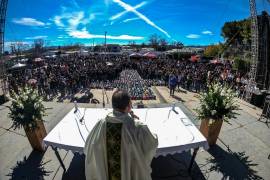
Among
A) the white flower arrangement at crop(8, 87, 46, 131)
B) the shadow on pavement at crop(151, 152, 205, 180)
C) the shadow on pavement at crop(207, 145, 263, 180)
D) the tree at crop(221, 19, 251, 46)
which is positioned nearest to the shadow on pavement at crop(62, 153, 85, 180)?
the white flower arrangement at crop(8, 87, 46, 131)

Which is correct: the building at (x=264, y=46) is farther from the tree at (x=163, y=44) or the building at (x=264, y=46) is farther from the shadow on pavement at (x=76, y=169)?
the tree at (x=163, y=44)

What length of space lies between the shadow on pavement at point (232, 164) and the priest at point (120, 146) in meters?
2.57

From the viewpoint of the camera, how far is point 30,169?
4.60m

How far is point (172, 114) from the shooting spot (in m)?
5.11

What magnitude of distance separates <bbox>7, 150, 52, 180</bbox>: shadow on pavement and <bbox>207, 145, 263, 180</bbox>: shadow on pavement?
12.1 ft

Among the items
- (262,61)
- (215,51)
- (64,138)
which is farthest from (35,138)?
(215,51)

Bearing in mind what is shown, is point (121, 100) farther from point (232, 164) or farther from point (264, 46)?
point (264, 46)

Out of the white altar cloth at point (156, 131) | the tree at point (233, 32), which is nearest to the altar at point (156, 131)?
the white altar cloth at point (156, 131)

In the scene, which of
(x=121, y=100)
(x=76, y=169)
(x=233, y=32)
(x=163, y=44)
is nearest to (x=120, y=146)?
(x=121, y=100)

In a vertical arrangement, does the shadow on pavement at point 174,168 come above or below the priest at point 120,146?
below

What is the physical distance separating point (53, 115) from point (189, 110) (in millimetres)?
5288

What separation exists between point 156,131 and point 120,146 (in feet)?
5.61

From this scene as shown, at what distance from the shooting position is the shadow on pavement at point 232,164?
4465 mm

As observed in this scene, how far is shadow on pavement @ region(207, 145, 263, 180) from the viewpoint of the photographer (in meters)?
4.46
